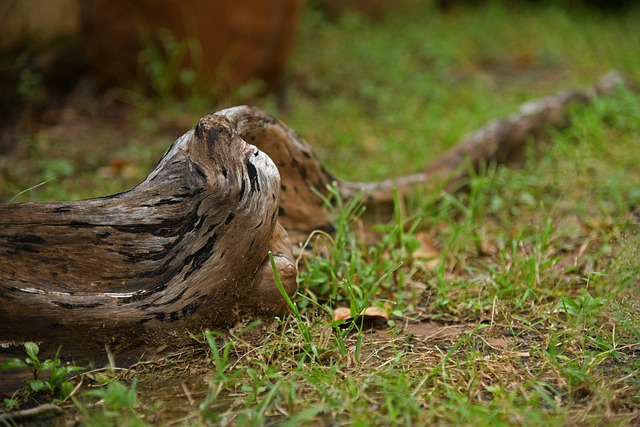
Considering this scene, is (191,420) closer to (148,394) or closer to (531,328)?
(148,394)

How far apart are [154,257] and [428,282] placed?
106 centimetres

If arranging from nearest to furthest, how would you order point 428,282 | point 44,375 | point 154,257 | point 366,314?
point 44,375 < point 154,257 < point 366,314 < point 428,282

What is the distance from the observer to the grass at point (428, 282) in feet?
5.94

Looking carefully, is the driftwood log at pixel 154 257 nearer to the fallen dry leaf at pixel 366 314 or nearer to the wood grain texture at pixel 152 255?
the wood grain texture at pixel 152 255

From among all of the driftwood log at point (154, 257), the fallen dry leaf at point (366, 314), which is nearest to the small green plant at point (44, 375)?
the driftwood log at point (154, 257)

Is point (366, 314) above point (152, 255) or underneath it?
underneath

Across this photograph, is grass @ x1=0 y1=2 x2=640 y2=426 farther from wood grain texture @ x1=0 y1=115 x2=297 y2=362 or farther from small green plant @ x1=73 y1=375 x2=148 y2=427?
wood grain texture @ x1=0 y1=115 x2=297 y2=362

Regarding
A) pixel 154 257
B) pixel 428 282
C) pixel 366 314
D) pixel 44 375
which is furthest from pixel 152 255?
pixel 428 282

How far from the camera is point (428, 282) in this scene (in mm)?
2602

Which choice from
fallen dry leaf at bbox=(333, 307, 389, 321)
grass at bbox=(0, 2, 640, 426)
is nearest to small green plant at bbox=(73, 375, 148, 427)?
grass at bbox=(0, 2, 640, 426)

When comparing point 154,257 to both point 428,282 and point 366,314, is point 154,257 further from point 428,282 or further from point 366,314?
point 428,282

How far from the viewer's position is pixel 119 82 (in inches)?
191

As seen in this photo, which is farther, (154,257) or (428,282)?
(428,282)

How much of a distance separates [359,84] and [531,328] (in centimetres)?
332
